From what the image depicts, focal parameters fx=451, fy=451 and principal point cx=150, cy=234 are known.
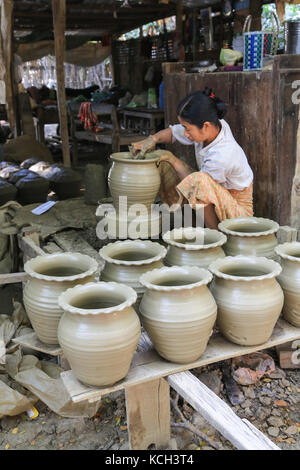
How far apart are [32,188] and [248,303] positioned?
3.66 metres

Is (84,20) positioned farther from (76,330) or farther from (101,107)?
(76,330)

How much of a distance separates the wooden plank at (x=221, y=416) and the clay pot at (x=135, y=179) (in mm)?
1483

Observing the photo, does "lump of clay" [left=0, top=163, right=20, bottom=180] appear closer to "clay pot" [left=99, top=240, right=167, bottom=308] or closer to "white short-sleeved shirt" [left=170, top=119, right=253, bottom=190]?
"white short-sleeved shirt" [left=170, top=119, right=253, bottom=190]

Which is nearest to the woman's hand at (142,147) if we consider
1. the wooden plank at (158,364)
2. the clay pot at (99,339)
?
the wooden plank at (158,364)

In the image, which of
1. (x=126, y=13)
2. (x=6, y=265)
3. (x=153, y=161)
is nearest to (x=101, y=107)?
(x=126, y=13)

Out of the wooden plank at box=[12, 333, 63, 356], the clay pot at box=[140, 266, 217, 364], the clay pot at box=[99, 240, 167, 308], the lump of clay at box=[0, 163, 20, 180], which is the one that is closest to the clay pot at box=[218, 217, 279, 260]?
the clay pot at box=[99, 240, 167, 308]

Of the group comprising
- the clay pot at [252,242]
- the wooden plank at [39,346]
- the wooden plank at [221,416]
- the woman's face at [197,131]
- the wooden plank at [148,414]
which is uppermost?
the woman's face at [197,131]

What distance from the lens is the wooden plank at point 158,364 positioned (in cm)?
189

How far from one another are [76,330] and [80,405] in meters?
0.95

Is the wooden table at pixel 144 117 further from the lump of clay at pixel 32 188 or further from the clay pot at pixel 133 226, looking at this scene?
the clay pot at pixel 133 226

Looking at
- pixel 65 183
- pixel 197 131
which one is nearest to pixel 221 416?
pixel 197 131

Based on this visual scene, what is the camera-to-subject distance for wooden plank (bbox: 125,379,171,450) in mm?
2080

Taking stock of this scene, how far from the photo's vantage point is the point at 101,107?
329 inches

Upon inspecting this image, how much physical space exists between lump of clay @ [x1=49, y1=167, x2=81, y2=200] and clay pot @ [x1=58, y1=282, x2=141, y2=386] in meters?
3.76
